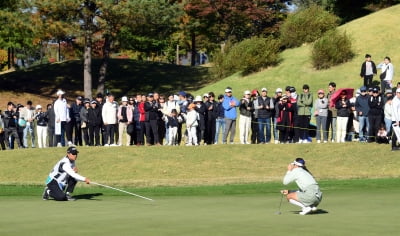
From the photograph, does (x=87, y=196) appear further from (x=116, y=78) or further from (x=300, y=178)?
(x=116, y=78)

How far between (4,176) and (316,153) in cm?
1077

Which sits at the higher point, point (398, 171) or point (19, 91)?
point (19, 91)

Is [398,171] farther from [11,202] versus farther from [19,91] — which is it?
[19,91]

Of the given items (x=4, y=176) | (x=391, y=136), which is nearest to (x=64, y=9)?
(x=4, y=176)

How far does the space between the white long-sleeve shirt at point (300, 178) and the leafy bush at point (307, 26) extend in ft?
103

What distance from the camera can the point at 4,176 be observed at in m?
26.6

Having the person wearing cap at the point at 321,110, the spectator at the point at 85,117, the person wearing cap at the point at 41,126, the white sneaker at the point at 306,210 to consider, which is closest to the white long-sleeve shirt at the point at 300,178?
the white sneaker at the point at 306,210

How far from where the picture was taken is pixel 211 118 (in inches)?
1142

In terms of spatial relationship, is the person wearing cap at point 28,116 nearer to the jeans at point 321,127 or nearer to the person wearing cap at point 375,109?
the jeans at point 321,127

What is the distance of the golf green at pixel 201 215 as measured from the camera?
13086mm

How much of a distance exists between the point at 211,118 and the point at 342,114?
472cm

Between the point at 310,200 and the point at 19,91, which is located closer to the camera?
the point at 310,200

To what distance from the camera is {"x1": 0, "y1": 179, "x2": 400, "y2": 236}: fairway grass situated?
13.1 m

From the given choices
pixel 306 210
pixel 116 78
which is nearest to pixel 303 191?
pixel 306 210
